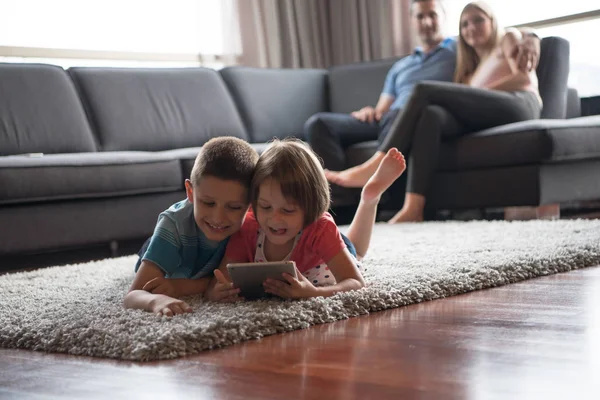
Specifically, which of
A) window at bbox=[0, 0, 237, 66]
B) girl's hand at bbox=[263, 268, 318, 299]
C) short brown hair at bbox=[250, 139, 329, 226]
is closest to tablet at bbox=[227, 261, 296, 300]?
girl's hand at bbox=[263, 268, 318, 299]

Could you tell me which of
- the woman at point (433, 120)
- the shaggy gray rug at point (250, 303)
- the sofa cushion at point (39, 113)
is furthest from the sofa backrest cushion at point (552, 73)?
the sofa cushion at point (39, 113)

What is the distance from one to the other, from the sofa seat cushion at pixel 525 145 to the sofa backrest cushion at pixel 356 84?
1019 millimetres

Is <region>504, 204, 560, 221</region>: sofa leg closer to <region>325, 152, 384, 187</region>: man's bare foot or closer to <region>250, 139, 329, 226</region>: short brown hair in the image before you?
<region>325, 152, 384, 187</region>: man's bare foot

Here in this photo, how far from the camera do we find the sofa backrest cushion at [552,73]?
3.66 m

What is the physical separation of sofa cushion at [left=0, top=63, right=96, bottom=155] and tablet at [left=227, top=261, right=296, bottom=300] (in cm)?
206

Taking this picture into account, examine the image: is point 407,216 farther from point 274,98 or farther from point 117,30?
point 117,30

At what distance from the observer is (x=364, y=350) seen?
1.12 metres

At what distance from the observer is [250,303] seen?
57.4 inches

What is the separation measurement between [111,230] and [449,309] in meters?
1.81

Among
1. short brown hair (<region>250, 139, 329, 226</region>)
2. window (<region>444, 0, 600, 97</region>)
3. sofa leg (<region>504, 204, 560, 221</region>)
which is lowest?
sofa leg (<region>504, 204, 560, 221</region>)

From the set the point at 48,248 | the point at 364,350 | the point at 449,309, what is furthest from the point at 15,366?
the point at 48,248

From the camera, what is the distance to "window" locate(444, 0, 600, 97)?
4.32 metres

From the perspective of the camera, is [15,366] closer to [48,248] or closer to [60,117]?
[48,248]

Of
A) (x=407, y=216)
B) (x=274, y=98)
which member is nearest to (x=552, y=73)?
(x=407, y=216)
